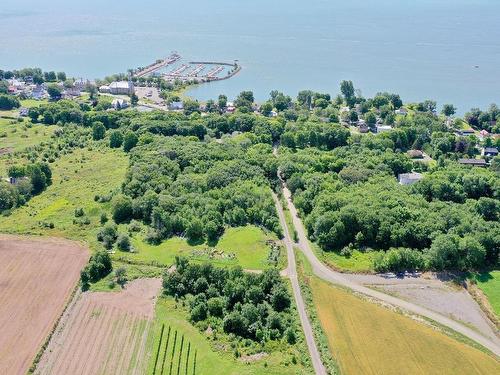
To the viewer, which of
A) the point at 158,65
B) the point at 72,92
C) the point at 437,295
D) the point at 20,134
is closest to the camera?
the point at 437,295

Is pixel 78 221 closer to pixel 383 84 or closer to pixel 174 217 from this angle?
pixel 174 217

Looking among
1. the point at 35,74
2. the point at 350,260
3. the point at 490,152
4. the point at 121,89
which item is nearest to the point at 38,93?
the point at 35,74

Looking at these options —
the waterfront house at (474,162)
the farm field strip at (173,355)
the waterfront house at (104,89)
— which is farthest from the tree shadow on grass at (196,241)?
the waterfront house at (104,89)

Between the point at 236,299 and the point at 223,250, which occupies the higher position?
the point at 236,299

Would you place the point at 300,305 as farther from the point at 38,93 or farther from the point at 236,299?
the point at 38,93

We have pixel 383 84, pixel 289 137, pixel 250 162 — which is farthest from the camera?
pixel 383 84

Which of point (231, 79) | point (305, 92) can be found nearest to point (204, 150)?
point (305, 92)
